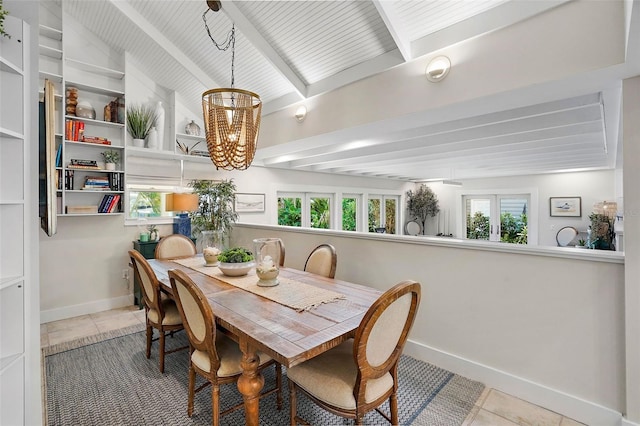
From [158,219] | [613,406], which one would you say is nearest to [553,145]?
[613,406]

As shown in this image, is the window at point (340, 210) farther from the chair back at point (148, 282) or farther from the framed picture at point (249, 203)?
the chair back at point (148, 282)

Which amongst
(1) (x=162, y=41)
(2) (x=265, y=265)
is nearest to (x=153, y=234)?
(1) (x=162, y=41)

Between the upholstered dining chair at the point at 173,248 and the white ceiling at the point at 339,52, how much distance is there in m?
1.58

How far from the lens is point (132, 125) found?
409cm

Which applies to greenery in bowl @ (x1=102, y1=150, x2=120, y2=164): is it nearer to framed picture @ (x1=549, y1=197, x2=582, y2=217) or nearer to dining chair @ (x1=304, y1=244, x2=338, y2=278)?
dining chair @ (x1=304, y1=244, x2=338, y2=278)

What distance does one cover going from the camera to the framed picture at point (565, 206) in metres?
6.80

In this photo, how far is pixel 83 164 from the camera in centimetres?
364

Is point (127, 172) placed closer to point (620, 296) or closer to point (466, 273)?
point (466, 273)

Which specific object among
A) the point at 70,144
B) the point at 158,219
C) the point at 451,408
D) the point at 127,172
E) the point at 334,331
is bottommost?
the point at 451,408

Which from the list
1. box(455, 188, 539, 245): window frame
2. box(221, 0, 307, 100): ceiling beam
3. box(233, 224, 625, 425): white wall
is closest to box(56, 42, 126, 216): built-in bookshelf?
box(221, 0, 307, 100): ceiling beam

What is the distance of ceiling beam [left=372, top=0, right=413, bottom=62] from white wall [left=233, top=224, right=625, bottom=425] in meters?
1.58

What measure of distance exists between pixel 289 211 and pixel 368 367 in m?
5.19

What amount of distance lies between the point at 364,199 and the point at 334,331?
265 inches

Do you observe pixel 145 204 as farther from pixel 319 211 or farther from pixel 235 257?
pixel 319 211
